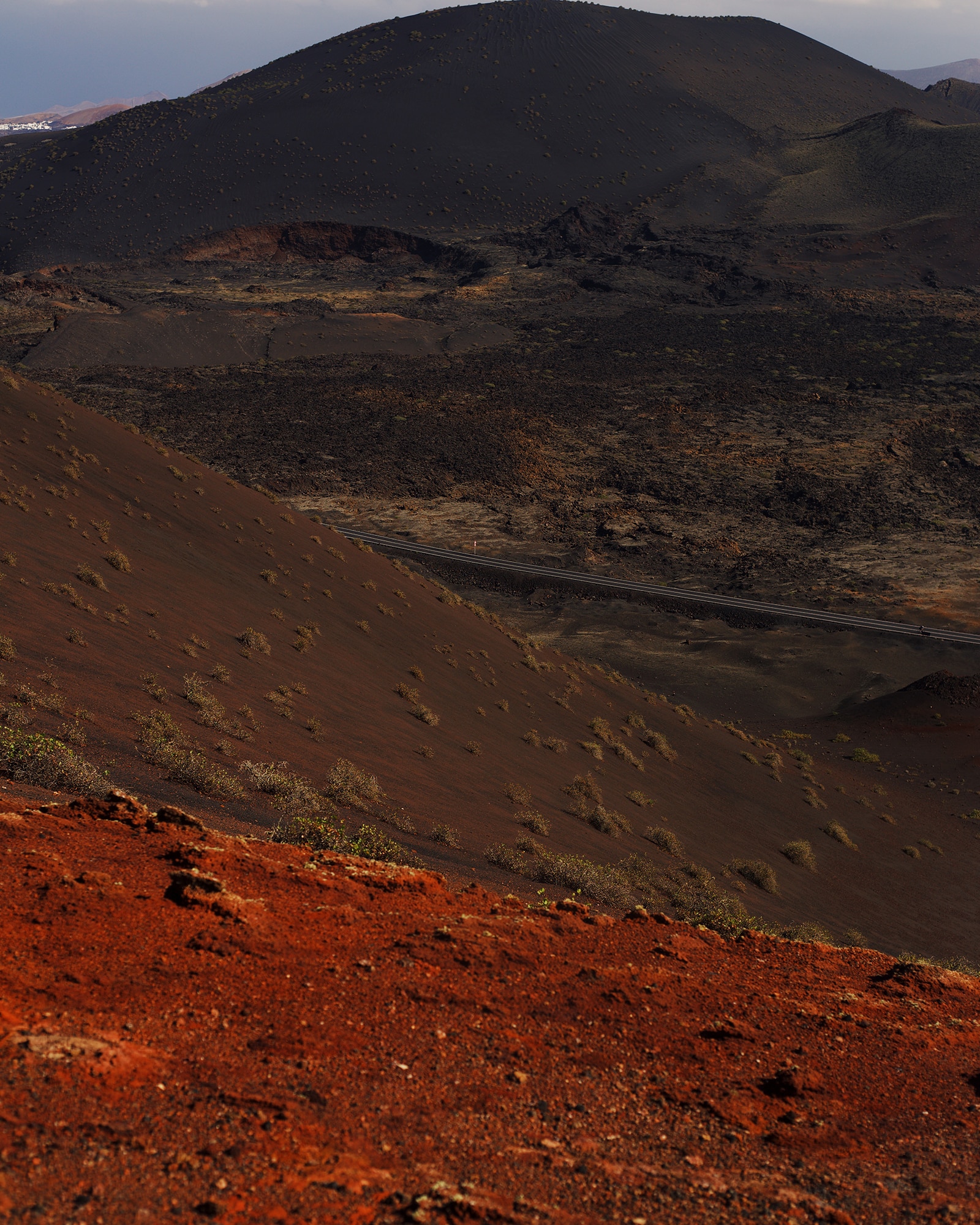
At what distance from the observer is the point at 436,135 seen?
413 feet

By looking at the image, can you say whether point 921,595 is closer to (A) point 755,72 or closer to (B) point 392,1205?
(B) point 392,1205

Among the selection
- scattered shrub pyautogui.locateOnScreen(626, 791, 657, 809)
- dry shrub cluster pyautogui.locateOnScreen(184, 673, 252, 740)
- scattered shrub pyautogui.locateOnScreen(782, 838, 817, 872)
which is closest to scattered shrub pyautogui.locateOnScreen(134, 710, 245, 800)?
dry shrub cluster pyautogui.locateOnScreen(184, 673, 252, 740)

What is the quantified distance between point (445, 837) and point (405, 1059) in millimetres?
6255

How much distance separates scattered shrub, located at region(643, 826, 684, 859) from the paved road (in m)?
28.3

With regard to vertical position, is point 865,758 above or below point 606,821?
below

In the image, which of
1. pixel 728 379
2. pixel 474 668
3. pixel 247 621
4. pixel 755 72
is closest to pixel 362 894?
pixel 247 621

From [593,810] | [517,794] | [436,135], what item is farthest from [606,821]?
[436,135]

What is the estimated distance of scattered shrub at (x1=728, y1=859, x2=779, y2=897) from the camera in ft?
55.6

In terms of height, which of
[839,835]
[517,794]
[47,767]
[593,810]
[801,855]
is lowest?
[839,835]

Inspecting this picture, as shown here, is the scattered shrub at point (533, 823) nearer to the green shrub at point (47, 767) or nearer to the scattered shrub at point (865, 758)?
the green shrub at point (47, 767)

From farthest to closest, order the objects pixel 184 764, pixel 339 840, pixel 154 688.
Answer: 1. pixel 154 688
2. pixel 184 764
3. pixel 339 840

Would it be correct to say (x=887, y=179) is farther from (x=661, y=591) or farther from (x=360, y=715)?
(x=360, y=715)

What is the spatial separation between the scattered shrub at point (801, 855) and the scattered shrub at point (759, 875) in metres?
2.23

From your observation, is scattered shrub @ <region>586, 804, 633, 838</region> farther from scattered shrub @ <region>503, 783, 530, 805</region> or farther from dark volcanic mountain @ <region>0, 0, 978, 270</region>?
dark volcanic mountain @ <region>0, 0, 978, 270</region>
